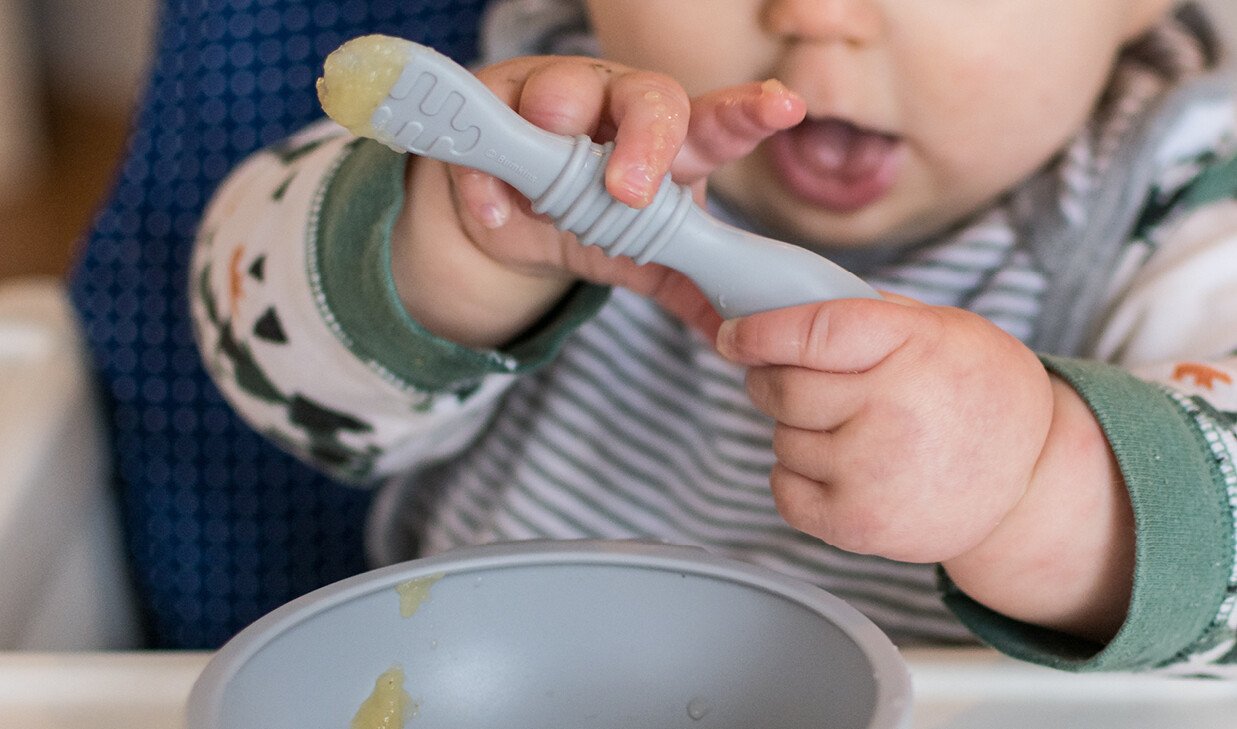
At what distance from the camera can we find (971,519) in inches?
17.6

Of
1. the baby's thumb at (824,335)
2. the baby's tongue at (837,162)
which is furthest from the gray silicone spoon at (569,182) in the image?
the baby's tongue at (837,162)

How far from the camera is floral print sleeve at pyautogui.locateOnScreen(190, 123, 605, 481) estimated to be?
58 cm

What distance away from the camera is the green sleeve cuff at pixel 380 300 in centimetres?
57

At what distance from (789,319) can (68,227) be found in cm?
187

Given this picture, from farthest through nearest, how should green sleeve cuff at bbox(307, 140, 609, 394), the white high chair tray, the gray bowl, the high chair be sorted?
the high chair < green sleeve cuff at bbox(307, 140, 609, 394) < the white high chair tray < the gray bowl

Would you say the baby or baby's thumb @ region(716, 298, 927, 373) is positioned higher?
baby's thumb @ region(716, 298, 927, 373)

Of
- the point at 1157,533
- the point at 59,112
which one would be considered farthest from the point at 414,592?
the point at 59,112

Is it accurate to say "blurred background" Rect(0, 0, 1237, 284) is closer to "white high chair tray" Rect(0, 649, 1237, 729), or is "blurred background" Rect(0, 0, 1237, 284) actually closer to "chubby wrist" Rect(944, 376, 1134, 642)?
"white high chair tray" Rect(0, 649, 1237, 729)

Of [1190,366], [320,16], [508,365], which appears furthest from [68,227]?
[1190,366]

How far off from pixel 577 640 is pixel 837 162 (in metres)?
0.33

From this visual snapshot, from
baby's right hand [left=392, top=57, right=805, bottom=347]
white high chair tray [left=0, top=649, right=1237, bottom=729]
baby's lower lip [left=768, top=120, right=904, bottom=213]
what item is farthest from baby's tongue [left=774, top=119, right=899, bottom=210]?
white high chair tray [left=0, top=649, right=1237, bottom=729]

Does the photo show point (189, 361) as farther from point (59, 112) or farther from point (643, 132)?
point (59, 112)

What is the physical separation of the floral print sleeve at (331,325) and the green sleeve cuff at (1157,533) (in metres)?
0.21

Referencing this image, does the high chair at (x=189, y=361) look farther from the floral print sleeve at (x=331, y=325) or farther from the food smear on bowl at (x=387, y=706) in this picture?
→ the food smear on bowl at (x=387, y=706)
